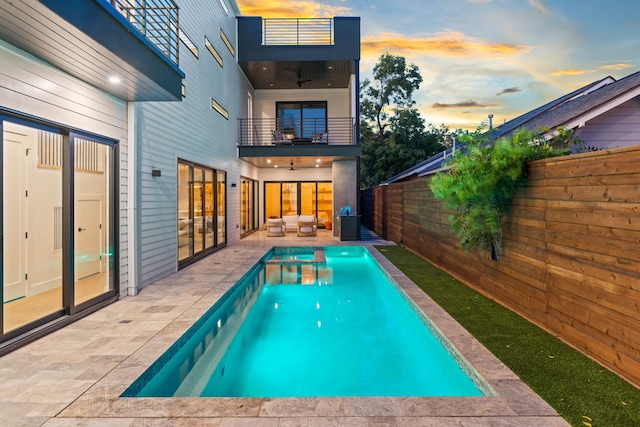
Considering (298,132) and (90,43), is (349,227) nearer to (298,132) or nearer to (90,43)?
(298,132)

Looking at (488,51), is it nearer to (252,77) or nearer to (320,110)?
(320,110)

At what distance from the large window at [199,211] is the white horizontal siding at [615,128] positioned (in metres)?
7.85

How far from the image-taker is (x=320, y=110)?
1669cm

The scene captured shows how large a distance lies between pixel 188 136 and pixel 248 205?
7.74m

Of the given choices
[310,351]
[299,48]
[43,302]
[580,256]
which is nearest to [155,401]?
[310,351]

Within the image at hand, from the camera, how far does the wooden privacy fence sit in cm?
293

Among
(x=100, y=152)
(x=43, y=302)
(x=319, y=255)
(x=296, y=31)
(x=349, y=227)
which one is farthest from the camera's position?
(x=296, y=31)

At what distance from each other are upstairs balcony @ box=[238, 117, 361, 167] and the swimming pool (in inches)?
265

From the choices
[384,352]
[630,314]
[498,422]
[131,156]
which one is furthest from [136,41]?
[630,314]

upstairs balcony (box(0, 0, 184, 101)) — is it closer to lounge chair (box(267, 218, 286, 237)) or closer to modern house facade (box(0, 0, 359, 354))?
modern house facade (box(0, 0, 359, 354))

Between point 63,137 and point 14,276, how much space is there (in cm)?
220

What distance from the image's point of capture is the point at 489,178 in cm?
468

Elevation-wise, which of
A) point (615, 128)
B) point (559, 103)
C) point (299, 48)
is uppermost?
point (299, 48)

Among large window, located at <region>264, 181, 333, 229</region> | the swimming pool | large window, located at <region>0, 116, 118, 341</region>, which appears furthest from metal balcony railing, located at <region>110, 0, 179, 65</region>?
large window, located at <region>264, 181, 333, 229</region>
